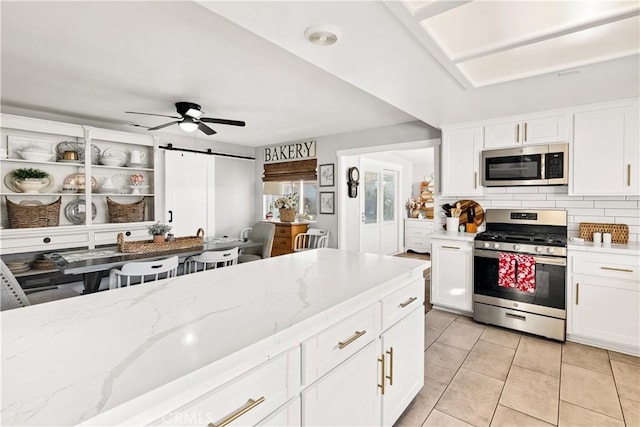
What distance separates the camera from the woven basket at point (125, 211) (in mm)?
4348

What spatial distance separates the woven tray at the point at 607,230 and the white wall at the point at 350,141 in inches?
74.2

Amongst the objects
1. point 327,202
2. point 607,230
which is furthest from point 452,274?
point 327,202

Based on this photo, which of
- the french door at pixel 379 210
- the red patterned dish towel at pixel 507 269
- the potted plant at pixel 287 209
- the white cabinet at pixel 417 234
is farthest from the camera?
the white cabinet at pixel 417 234

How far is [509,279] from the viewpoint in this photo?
3.05m

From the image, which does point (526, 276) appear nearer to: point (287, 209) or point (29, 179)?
point (287, 209)

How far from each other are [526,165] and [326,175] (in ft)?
9.61

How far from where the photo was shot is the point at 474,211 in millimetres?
3770

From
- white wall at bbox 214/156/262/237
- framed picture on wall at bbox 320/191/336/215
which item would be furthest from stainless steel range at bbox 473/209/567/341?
white wall at bbox 214/156/262/237

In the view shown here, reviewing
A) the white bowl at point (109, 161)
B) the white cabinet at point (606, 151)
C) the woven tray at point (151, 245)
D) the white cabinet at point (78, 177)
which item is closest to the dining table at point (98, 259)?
the woven tray at point (151, 245)

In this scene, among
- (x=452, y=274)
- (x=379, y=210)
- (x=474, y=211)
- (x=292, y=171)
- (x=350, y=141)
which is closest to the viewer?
(x=452, y=274)

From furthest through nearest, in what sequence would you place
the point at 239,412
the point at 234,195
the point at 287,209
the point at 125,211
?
the point at 234,195 < the point at 287,209 < the point at 125,211 < the point at 239,412

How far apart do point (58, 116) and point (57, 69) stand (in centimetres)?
180

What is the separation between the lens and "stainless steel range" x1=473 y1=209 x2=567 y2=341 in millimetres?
2867

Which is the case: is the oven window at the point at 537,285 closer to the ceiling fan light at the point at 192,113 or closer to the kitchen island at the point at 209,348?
the kitchen island at the point at 209,348
